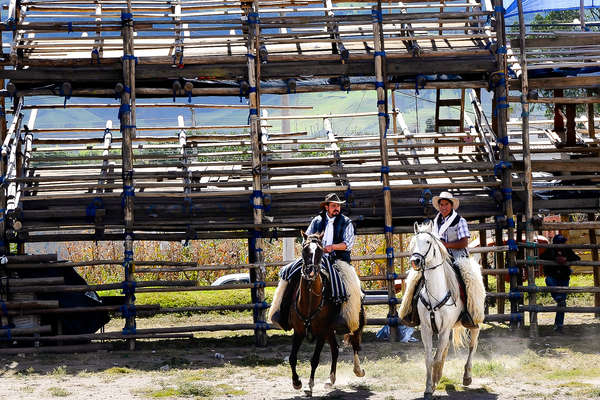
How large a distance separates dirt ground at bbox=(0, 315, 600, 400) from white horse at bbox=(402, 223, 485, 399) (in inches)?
21.0

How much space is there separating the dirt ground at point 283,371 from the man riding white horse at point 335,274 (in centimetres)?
98

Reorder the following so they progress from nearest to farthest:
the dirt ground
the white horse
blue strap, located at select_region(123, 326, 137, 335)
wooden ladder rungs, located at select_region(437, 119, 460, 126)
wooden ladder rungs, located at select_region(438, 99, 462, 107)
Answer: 1. the white horse
2. the dirt ground
3. blue strap, located at select_region(123, 326, 137, 335)
4. wooden ladder rungs, located at select_region(438, 99, 462, 107)
5. wooden ladder rungs, located at select_region(437, 119, 460, 126)

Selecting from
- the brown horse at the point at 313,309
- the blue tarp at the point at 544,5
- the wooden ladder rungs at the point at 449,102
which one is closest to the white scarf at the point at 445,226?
the brown horse at the point at 313,309

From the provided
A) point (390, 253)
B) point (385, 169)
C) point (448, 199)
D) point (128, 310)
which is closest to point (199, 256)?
point (128, 310)

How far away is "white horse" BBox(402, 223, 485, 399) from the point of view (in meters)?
11.2

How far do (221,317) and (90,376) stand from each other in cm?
704

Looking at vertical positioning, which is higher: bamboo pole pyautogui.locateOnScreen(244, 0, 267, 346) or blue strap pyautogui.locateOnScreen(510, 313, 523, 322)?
bamboo pole pyautogui.locateOnScreen(244, 0, 267, 346)

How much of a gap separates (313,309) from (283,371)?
2.29 metres

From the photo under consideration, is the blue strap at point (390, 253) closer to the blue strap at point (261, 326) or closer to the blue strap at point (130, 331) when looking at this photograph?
the blue strap at point (261, 326)

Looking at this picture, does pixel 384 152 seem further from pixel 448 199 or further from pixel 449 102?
pixel 448 199

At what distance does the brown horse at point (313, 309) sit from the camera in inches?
449

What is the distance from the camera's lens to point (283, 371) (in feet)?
45.6

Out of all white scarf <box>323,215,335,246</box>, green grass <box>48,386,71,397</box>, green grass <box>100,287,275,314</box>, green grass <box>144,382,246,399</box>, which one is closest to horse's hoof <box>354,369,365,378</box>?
green grass <box>144,382,246,399</box>

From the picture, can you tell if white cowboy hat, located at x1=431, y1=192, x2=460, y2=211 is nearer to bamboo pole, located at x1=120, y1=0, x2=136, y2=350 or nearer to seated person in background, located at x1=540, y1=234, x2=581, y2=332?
seated person in background, located at x1=540, y1=234, x2=581, y2=332
